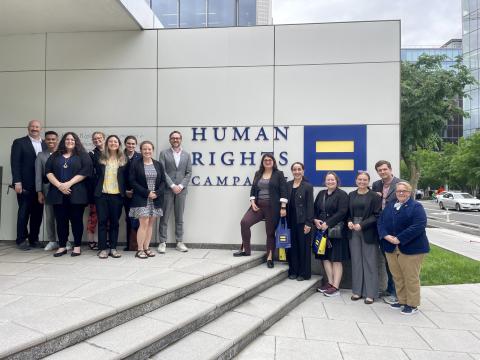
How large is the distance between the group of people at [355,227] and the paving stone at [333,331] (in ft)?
3.28

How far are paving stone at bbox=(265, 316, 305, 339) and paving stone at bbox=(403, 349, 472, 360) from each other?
1134mm

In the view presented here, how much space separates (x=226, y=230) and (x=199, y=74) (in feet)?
9.60

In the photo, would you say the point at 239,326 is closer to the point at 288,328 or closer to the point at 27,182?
the point at 288,328

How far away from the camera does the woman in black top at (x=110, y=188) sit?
17.3 ft

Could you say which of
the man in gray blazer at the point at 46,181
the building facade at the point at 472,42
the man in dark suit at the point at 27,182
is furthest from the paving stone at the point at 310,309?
the building facade at the point at 472,42

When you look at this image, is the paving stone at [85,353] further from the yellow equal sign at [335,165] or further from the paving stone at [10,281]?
the yellow equal sign at [335,165]

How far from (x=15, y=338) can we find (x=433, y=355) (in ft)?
12.7

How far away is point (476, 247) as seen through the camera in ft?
35.7

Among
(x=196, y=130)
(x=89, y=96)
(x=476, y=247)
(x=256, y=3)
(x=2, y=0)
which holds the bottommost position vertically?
(x=476, y=247)

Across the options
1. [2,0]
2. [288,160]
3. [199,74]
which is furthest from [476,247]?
[2,0]

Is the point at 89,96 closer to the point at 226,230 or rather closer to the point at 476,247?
the point at 226,230

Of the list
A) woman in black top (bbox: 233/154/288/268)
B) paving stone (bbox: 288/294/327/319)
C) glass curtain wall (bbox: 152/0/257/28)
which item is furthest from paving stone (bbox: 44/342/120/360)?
glass curtain wall (bbox: 152/0/257/28)

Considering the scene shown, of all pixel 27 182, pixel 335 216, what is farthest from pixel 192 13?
pixel 335 216

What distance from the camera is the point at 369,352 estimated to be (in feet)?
12.2
